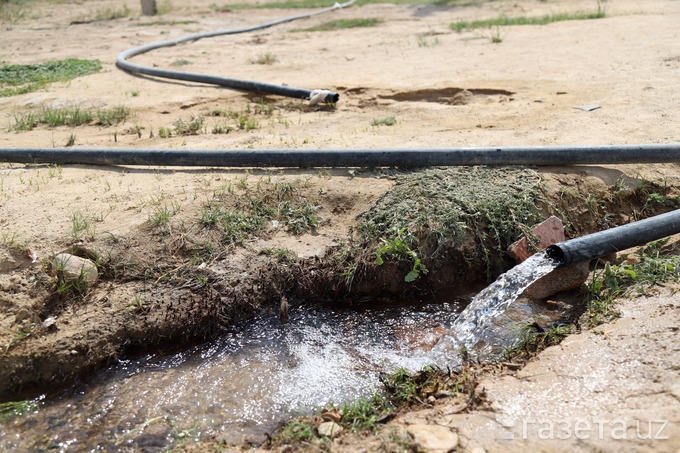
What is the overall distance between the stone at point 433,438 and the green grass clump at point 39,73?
22.9ft

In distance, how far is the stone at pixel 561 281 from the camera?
3.71 metres

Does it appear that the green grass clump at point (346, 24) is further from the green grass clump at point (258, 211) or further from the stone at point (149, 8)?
the green grass clump at point (258, 211)

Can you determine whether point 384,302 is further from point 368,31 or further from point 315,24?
point 315,24

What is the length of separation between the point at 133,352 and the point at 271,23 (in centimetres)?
1073

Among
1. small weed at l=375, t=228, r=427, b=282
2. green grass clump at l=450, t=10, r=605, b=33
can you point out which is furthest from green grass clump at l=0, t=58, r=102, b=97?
green grass clump at l=450, t=10, r=605, b=33

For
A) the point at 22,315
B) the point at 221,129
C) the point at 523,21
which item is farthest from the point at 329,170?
the point at 523,21

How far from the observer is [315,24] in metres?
13.1

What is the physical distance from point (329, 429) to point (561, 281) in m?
1.95

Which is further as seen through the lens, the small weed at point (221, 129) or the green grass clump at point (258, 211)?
the small weed at point (221, 129)

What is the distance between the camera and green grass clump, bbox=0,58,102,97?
296 inches

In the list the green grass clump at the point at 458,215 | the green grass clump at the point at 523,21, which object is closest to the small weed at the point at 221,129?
the green grass clump at the point at 458,215

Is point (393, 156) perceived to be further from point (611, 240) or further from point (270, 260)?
point (611, 240)

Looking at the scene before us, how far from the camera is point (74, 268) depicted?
136 inches

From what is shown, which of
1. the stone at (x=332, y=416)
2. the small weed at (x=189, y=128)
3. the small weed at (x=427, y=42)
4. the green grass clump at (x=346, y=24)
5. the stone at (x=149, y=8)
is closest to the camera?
the stone at (x=332, y=416)
